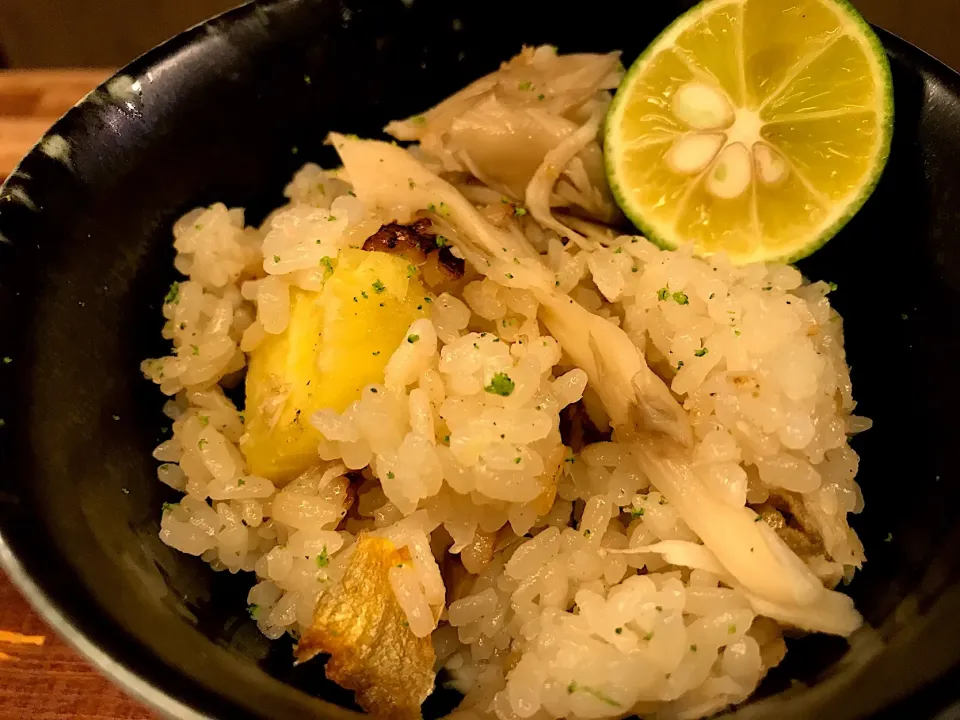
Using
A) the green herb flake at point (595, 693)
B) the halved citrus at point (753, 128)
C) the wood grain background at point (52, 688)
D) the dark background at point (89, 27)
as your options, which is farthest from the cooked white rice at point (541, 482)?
the dark background at point (89, 27)

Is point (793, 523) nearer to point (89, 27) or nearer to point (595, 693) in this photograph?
point (595, 693)

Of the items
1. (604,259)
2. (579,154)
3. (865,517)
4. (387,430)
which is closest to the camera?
(387,430)

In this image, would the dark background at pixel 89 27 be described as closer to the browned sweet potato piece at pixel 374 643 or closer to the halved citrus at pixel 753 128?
the halved citrus at pixel 753 128

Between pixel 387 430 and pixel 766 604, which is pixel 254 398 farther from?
pixel 766 604

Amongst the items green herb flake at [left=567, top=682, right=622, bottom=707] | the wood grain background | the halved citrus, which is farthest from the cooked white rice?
the wood grain background

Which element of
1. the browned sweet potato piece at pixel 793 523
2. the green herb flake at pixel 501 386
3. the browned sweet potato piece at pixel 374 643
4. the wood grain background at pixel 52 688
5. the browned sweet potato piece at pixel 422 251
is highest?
the browned sweet potato piece at pixel 422 251

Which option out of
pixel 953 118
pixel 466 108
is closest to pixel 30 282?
pixel 466 108

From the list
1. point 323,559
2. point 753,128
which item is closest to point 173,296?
point 323,559
